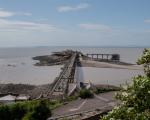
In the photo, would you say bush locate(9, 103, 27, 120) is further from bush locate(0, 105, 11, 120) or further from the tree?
the tree

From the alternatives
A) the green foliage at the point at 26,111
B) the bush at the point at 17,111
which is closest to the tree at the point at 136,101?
the green foliage at the point at 26,111

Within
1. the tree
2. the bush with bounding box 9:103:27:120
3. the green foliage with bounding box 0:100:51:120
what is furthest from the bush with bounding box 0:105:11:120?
the tree

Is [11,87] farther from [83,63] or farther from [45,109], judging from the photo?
[83,63]

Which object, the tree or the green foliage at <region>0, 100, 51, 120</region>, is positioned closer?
the tree

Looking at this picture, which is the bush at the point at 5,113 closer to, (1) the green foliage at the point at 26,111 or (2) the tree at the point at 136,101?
(1) the green foliage at the point at 26,111

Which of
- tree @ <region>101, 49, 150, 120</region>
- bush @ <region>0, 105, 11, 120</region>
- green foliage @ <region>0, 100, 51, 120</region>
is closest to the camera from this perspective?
tree @ <region>101, 49, 150, 120</region>

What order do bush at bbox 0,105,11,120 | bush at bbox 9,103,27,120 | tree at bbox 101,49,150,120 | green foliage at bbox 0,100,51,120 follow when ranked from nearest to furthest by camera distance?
tree at bbox 101,49,150,120 → green foliage at bbox 0,100,51,120 → bush at bbox 0,105,11,120 → bush at bbox 9,103,27,120

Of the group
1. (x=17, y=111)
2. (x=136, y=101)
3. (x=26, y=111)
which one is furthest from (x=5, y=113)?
(x=136, y=101)

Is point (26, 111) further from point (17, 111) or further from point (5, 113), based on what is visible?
point (5, 113)

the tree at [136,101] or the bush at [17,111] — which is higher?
the tree at [136,101]
